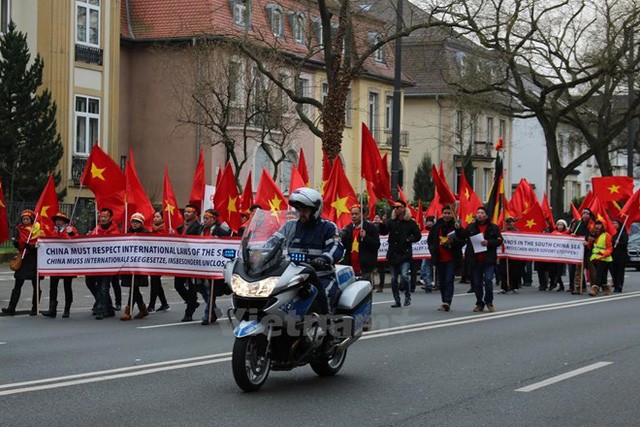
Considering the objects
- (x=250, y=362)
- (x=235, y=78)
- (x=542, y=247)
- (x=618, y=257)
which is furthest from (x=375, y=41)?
(x=250, y=362)

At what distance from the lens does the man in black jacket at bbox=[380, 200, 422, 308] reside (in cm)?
1952

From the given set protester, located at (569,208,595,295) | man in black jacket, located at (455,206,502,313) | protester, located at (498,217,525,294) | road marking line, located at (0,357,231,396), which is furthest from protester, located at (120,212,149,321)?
protester, located at (569,208,595,295)

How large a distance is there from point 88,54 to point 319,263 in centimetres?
3090

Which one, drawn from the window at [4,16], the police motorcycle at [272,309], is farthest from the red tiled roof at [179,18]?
the police motorcycle at [272,309]

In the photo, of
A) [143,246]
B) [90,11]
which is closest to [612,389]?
[143,246]

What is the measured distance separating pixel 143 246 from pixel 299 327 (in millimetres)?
7772

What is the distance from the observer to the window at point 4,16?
36562mm

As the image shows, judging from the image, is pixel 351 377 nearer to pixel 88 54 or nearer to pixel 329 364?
pixel 329 364

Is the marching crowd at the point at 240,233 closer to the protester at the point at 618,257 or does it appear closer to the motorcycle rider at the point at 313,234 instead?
the motorcycle rider at the point at 313,234

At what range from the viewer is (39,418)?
27.8ft

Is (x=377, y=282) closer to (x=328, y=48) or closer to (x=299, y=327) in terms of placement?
(x=328, y=48)

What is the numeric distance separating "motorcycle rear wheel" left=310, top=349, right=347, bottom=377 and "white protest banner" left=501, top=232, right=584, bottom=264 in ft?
48.3

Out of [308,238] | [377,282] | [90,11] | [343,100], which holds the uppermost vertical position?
[90,11]

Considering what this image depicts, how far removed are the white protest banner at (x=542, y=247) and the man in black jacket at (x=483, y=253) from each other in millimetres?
6735
